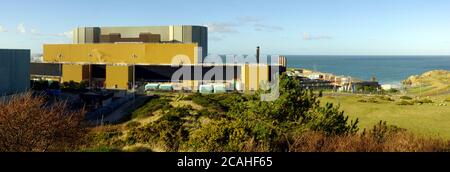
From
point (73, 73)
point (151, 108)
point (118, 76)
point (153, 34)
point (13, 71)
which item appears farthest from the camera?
point (153, 34)

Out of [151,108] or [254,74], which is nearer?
[151,108]

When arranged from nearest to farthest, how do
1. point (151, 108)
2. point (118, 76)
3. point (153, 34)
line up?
1. point (151, 108)
2. point (118, 76)
3. point (153, 34)

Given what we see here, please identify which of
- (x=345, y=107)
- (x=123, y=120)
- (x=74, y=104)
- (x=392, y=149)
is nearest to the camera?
(x=392, y=149)

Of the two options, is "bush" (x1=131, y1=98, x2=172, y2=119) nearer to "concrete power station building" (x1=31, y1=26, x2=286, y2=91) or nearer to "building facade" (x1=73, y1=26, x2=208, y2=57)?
"concrete power station building" (x1=31, y1=26, x2=286, y2=91)

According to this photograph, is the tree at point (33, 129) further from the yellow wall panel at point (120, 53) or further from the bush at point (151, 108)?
the yellow wall panel at point (120, 53)

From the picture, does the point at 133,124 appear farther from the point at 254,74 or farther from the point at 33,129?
the point at 254,74

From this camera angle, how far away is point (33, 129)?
11.8 meters

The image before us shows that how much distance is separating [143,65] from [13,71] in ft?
85.5

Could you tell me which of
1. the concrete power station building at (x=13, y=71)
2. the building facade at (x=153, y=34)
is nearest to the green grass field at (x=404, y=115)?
the concrete power station building at (x=13, y=71)

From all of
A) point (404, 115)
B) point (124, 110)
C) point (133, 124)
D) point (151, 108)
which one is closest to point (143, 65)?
point (124, 110)
